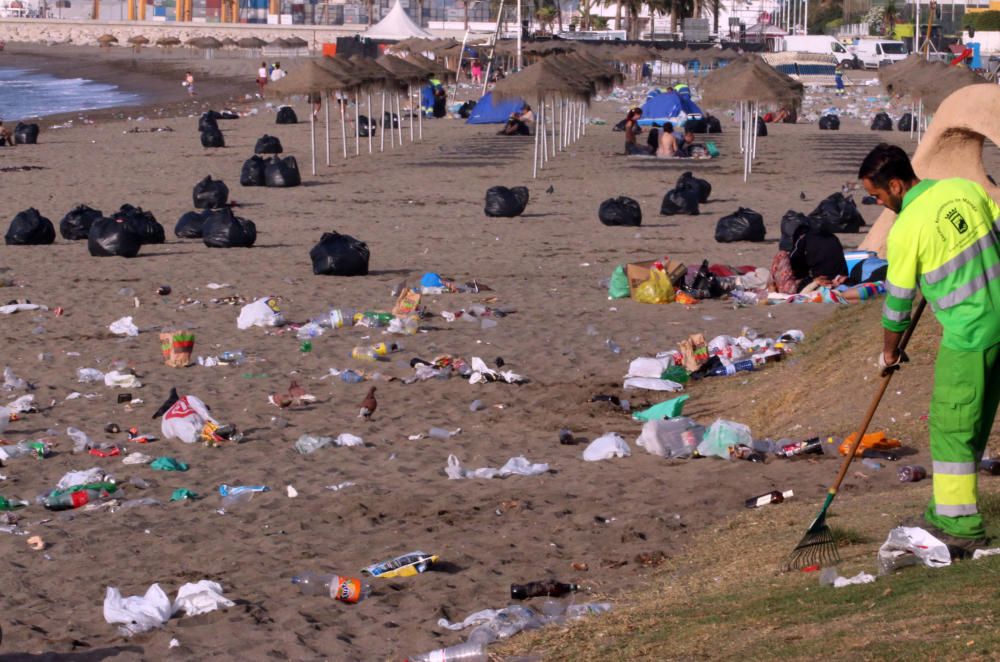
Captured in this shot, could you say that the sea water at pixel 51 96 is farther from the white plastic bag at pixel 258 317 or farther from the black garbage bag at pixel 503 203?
the white plastic bag at pixel 258 317

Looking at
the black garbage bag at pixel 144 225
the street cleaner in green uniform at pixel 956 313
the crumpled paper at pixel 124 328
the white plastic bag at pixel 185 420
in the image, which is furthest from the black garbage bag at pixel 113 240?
the street cleaner in green uniform at pixel 956 313

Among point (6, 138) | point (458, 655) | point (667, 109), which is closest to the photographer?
point (458, 655)

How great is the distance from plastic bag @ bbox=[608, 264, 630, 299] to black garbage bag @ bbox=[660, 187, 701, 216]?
6.64 m

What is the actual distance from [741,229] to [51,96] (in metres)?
48.8

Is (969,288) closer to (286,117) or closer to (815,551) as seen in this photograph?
(815,551)

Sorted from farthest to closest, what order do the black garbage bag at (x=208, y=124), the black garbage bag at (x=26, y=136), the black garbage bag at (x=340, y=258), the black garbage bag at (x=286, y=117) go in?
the black garbage bag at (x=286, y=117), the black garbage bag at (x=26, y=136), the black garbage bag at (x=208, y=124), the black garbage bag at (x=340, y=258)

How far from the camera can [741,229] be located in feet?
56.0

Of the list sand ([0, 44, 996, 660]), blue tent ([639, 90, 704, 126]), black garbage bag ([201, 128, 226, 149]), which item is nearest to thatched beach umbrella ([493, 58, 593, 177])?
sand ([0, 44, 996, 660])

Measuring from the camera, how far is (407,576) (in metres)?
6.09

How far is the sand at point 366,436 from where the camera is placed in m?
5.84

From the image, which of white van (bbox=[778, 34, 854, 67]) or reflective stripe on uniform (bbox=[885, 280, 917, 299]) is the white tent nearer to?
white van (bbox=[778, 34, 854, 67])

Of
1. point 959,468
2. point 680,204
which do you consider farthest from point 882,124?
point 959,468

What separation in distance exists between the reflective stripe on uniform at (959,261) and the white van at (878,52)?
74453mm

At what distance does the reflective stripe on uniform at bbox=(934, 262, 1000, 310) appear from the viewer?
484 centimetres
